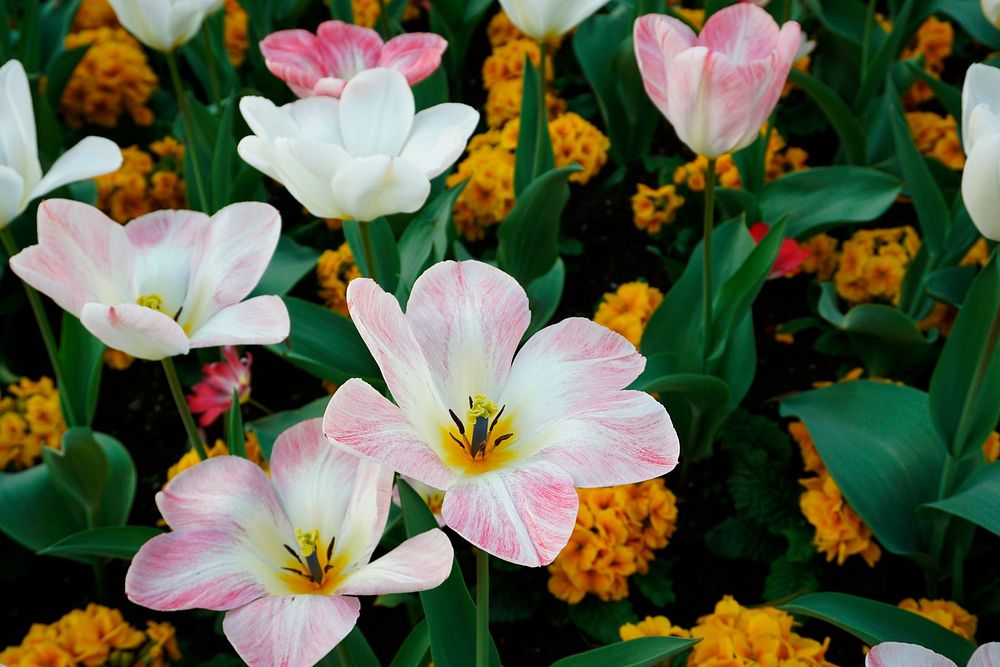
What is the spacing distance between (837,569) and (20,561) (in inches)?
57.2

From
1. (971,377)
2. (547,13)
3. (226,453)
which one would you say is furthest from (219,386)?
(971,377)

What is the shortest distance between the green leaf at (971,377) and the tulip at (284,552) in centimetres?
82

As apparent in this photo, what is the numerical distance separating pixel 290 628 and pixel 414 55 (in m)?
0.96

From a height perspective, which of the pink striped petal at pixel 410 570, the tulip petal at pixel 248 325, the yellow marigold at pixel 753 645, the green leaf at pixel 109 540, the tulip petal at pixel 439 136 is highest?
the tulip petal at pixel 439 136

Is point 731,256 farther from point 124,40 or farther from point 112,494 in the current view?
point 124,40

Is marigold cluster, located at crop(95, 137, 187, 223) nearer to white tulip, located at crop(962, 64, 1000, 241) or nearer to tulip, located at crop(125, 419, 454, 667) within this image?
tulip, located at crop(125, 419, 454, 667)

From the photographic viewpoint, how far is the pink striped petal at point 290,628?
29.8 inches

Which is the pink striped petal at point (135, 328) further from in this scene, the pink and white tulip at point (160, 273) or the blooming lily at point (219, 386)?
the blooming lily at point (219, 386)

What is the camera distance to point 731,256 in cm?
171

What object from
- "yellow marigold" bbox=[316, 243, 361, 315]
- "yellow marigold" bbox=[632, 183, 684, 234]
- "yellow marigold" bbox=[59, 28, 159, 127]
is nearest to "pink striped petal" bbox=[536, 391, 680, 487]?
"yellow marigold" bbox=[316, 243, 361, 315]

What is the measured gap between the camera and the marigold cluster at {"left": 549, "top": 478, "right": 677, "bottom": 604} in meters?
1.45

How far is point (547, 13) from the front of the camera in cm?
155

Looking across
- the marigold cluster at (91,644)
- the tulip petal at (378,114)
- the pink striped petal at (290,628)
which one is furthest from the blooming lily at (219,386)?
the pink striped petal at (290,628)

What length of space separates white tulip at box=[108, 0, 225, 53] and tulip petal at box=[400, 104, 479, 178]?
0.64m
